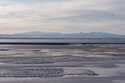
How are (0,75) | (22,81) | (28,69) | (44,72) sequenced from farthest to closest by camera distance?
(28,69) < (44,72) < (0,75) < (22,81)

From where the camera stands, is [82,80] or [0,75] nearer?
[82,80]

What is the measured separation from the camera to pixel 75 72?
70.2 feet

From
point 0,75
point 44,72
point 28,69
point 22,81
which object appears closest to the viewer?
point 22,81

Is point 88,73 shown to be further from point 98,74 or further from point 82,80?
point 82,80

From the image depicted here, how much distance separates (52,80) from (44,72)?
2.89 meters

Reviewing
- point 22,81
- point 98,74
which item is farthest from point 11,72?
point 98,74

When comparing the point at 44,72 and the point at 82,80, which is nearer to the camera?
the point at 82,80

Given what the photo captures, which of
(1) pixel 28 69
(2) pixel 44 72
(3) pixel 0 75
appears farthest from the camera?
(1) pixel 28 69

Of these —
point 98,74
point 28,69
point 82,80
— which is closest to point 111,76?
point 98,74

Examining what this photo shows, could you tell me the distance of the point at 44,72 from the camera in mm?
21359

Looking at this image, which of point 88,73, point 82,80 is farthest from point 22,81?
point 88,73

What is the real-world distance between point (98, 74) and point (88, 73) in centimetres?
55

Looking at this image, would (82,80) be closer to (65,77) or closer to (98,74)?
(65,77)

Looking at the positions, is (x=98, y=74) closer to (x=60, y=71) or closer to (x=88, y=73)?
(x=88, y=73)
